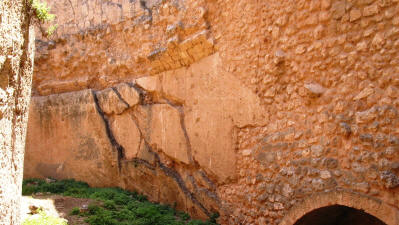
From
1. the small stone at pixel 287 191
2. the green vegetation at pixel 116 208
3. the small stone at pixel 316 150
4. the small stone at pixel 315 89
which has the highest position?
the small stone at pixel 315 89

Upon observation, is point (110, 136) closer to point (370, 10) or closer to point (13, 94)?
point (13, 94)

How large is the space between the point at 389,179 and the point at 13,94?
3683 millimetres

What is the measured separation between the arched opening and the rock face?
19 cm

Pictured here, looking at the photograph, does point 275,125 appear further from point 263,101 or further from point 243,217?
→ point 243,217

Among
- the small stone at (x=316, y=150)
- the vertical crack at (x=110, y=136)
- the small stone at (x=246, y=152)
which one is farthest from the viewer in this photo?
the vertical crack at (x=110, y=136)

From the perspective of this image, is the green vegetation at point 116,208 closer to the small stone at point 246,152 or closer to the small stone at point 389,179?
the small stone at point 246,152

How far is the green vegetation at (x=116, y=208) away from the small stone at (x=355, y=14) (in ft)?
12.1

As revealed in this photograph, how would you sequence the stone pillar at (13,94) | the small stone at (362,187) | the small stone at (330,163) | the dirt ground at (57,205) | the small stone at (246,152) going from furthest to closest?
the dirt ground at (57,205), the small stone at (246,152), the small stone at (330,163), the small stone at (362,187), the stone pillar at (13,94)

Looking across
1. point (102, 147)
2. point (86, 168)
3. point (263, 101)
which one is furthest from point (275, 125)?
point (86, 168)

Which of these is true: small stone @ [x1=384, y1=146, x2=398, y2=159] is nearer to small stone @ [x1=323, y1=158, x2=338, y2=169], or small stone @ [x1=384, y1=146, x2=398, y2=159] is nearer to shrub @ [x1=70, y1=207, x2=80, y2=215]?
small stone @ [x1=323, y1=158, x2=338, y2=169]

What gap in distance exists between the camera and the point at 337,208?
4.59 metres

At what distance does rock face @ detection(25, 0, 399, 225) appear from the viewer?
3.92m

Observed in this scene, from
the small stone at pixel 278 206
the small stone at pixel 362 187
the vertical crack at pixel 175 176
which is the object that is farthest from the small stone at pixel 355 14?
the vertical crack at pixel 175 176

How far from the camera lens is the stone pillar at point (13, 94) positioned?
2982 mm
